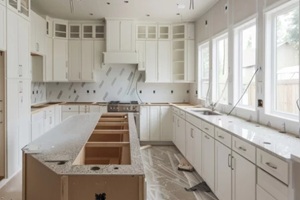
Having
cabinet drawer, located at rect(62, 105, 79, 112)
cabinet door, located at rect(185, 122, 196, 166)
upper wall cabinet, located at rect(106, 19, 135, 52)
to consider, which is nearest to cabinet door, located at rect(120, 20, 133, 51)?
upper wall cabinet, located at rect(106, 19, 135, 52)

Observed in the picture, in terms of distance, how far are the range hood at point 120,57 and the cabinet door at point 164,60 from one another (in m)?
0.60

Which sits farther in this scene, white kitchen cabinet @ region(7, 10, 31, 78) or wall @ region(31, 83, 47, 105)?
wall @ region(31, 83, 47, 105)

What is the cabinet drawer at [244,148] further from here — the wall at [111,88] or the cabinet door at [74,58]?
the cabinet door at [74,58]

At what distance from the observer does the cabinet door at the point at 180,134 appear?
5180 millimetres

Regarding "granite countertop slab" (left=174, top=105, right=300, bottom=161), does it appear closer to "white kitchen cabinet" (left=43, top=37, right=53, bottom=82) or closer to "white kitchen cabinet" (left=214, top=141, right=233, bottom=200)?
"white kitchen cabinet" (left=214, top=141, right=233, bottom=200)

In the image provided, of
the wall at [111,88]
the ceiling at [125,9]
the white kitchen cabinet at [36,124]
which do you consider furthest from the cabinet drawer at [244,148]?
the wall at [111,88]

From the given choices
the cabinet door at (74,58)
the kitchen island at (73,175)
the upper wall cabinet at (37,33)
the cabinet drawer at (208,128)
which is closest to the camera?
the kitchen island at (73,175)

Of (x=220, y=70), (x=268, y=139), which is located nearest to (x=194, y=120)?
(x=220, y=70)

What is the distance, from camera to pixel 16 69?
4.11 m

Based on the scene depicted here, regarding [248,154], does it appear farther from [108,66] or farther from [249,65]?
[108,66]

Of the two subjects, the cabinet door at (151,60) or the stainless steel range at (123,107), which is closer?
the stainless steel range at (123,107)

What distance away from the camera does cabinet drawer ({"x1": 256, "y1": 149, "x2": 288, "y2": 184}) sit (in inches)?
73.3

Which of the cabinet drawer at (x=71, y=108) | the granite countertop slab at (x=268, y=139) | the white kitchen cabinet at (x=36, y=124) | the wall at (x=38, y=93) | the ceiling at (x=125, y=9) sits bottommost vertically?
the white kitchen cabinet at (x=36, y=124)

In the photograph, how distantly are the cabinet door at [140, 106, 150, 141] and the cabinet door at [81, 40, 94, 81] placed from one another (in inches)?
56.1
